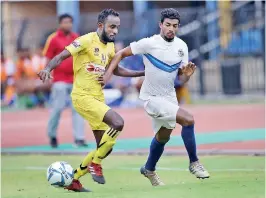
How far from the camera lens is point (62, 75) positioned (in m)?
16.0

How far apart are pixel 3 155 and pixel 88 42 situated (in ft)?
17.4

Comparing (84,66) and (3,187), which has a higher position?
(84,66)

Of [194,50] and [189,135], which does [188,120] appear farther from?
[194,50]

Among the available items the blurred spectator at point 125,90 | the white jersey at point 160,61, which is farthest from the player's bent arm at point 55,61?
the blurred spectator at point 125,90

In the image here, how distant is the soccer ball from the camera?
33.4ft

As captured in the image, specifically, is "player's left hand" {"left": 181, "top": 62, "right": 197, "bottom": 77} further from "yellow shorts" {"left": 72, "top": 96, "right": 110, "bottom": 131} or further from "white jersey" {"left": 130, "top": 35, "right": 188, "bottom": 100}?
"yellow shorts" {"left": 72, "top": 96, "right": 110, "bottom": 131}

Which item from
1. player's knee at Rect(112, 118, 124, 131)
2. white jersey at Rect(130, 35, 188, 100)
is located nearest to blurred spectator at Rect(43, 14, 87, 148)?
white jersey at Rect(130, 35, 188, 100)

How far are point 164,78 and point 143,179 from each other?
1.76 m

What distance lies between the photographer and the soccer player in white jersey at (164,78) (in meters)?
10.8

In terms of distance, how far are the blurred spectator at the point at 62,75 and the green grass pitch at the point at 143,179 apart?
120 cm

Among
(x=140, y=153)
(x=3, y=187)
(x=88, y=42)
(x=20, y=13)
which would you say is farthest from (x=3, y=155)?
(x=20, y=13)

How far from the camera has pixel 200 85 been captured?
97.0 ft

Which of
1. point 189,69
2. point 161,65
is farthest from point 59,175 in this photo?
point 189,69

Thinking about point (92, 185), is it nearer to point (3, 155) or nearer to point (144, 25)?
point (3, 155)
